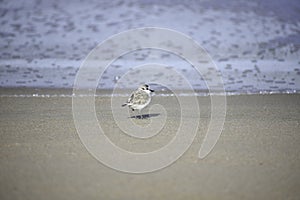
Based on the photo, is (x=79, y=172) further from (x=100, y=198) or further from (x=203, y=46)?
(x=203, y=46)

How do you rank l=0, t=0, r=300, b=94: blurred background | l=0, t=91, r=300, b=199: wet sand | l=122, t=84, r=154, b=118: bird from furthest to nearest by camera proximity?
l=0, t=0, r=300, b=94: blurred background → l=122, t=84, r=154, b=118: bird → l=0, t=91, r=300, b=199: wet sand

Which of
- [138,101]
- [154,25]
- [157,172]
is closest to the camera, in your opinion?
[157,172]

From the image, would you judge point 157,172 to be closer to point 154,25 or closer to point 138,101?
point 138,101

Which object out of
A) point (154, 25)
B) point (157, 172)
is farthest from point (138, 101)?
point (154, 25)

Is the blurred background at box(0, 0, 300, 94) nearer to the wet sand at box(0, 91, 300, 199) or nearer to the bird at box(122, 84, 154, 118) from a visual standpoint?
the bird at box(122, 84, 154, 118)

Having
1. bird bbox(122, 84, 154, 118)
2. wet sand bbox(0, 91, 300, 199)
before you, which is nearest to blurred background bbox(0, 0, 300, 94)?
bird bbox(122, 84, 154, 118)
